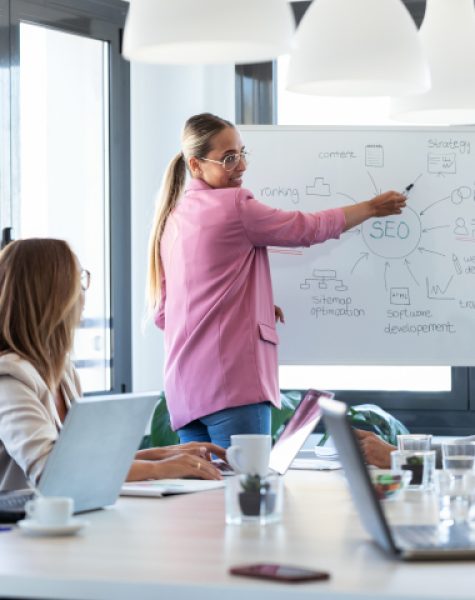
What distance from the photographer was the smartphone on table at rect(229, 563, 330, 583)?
1.36m

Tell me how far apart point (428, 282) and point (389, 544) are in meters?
2.56

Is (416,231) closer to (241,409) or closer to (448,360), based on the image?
(448,360)

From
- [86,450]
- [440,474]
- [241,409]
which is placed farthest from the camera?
[241,409]

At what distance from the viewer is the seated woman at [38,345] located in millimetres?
2125

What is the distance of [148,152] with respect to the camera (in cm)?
467

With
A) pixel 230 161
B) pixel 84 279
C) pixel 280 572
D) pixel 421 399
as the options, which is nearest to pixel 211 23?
pixel 84 279

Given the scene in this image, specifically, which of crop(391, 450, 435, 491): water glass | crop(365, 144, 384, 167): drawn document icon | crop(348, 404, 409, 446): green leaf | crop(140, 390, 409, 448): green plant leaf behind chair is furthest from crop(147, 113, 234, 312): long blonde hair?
crop(391, 450, 435, 491): water glass

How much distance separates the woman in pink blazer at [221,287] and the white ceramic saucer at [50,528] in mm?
1701

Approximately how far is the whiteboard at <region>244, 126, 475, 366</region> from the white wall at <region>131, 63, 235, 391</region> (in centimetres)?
81

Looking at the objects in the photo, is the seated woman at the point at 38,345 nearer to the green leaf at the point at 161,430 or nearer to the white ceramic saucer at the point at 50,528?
the white ceramic saucer at the point at 50,528

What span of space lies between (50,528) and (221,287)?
1.84 meters

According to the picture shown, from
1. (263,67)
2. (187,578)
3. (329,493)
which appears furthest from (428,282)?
(187,578)

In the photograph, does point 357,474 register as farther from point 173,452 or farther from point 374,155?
point 374,155

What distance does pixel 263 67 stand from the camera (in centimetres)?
480
